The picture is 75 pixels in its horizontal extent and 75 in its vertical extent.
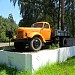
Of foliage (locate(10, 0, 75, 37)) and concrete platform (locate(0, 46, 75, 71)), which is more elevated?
foliage (locate(10, 0, 75, 37))

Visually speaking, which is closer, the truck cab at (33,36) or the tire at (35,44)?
the tire at (35,44)

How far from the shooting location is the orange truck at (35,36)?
17141mm

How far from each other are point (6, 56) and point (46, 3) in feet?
88.6

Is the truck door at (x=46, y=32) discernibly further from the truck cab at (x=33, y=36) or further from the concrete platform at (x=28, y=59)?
the concrete platform at (x=28, y=59)

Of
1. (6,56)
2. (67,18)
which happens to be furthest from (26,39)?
(67,18)

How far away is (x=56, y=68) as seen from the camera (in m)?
12.8

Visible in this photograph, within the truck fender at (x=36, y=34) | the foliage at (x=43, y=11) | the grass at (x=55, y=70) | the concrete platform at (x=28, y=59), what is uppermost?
the foliage at (x=43, y=11)

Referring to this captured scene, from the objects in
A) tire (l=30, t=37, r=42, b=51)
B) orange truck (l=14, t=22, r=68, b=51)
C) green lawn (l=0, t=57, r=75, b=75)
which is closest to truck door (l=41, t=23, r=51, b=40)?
orange truck (l=14, t=22, r=68, b=51)

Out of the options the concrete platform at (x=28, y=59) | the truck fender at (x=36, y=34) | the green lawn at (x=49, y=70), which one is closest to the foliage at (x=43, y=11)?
the truck fender at (x=36, y=34)

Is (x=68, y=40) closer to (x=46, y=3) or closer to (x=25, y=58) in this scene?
(x=25, y=58)

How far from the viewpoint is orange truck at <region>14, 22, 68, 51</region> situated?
675 inches

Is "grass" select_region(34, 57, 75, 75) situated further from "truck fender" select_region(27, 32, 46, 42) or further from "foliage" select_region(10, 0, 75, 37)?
"foliage" select_region(10, 0, 75, 37)

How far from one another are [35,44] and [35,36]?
631 millimetres

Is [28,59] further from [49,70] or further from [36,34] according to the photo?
[36,34]
